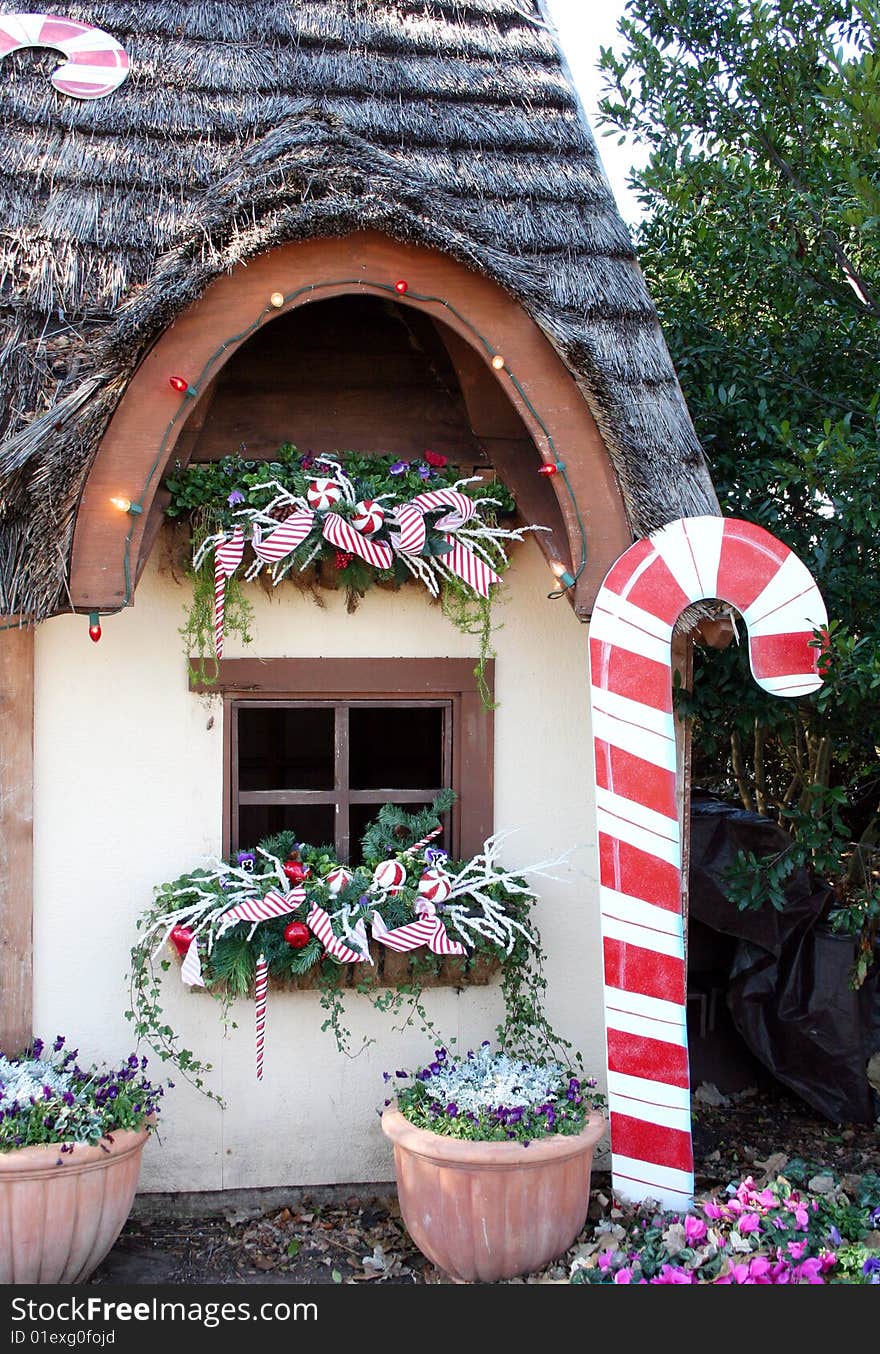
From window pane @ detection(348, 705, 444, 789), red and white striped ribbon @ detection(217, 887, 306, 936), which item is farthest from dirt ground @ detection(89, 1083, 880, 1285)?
window pane @ detection(348, 705, 444, 789)

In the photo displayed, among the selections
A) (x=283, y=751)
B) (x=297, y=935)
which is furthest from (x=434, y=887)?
(x=283, y=751)

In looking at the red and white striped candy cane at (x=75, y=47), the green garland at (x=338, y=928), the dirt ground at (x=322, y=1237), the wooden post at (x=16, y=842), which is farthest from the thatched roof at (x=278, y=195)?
the dirt ground at (x=322, y=1237)

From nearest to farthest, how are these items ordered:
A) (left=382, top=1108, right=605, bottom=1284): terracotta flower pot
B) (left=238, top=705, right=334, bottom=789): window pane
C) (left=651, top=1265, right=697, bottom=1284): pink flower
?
1. (left=651, top=1265, right=697, bottom=1284): pink flower
2. (left=382, top=1108, right=605, bottom=1284): terracotta flower pot
3. (left=238, top=705, right=334, bottom=789): window pane

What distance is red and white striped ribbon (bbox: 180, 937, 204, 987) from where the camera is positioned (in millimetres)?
4355

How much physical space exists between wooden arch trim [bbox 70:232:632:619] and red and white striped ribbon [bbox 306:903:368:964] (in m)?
1.29

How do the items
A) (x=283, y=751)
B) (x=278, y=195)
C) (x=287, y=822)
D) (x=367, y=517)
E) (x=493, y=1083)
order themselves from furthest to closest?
(x=283, y=751)
(x=287, y=822)
(x=367, y=517)
(x=493, y=1083)
(x=278, y=195)

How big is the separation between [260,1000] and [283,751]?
4.64 meters

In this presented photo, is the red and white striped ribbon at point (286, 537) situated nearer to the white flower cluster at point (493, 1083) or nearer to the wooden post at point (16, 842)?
the wooden post at point (16, 842)

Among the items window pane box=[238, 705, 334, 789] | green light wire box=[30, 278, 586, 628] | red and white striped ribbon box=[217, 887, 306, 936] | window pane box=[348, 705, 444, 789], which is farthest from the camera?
window pane box=[238, 705, 334, 789]

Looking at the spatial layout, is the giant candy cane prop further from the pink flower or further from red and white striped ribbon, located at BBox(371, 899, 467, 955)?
red and white striped ribbon, located at BBox(371, 899, 467, 955)

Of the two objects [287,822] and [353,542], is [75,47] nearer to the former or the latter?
[353,542]

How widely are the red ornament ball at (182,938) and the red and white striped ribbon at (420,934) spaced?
66 cm

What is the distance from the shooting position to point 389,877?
14.6ft

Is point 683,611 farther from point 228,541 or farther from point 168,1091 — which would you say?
point 168,1091
